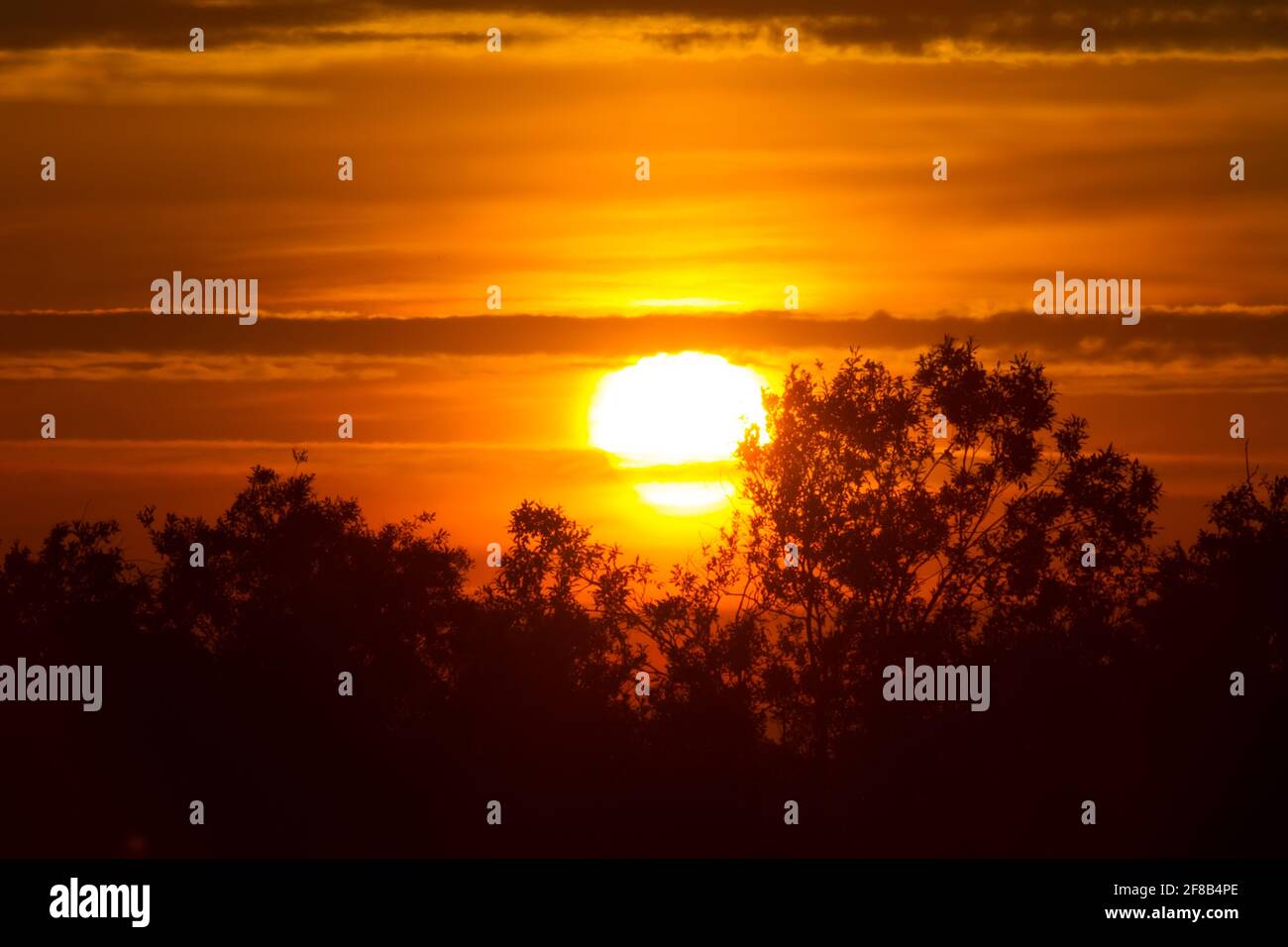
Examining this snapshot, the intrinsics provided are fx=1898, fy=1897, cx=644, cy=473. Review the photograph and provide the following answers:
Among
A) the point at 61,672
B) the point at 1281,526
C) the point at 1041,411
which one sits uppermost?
the point at 1041,411

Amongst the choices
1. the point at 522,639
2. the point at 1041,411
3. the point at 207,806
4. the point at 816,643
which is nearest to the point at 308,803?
the point at 207,806

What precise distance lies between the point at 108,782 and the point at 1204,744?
2019cm

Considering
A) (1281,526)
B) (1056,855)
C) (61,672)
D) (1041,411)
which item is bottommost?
(1056,855)

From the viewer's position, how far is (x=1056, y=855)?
31.6 metres

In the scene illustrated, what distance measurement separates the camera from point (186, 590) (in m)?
40.3

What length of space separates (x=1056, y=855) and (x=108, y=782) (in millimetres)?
17658

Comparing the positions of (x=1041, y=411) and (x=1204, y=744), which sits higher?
(x=1041, y=411)

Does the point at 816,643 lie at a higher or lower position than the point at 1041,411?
lower
